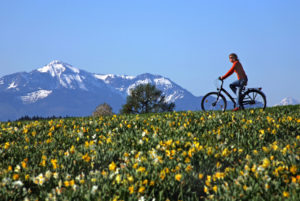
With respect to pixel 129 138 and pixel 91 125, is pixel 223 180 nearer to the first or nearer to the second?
pixel 129 138

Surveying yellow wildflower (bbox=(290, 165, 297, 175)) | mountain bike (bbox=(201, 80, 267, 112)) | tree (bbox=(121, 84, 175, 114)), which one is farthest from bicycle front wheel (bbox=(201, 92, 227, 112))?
tree (bbox=(121, 84, 175, 114))

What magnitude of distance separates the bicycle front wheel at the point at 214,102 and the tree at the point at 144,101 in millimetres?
52572

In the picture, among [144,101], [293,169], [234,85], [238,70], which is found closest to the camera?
[293,169]

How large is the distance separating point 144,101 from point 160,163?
63597 mm

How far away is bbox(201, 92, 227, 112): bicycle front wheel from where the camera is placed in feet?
47.4

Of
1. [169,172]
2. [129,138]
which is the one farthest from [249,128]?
[169,172]

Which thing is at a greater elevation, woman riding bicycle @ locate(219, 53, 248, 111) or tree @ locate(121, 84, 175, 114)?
tree @ locate(121, 84, 175, 114)

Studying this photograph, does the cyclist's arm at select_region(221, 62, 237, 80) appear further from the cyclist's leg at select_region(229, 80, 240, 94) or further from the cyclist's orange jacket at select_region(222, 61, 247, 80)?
the cyclist's leg at select_region(229, 80, 240, 94)

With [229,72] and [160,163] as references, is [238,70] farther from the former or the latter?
[160,163]

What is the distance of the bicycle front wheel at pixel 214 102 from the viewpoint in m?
14.4

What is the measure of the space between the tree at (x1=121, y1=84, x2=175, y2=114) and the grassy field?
187ft

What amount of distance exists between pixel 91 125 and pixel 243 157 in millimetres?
5693

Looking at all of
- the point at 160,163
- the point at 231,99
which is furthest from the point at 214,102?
the point at 160,163

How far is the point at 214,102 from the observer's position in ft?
47.8
